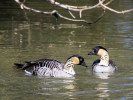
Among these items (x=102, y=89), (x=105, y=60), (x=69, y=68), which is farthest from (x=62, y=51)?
(x=102, y=89)

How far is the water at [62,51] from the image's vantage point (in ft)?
33.4

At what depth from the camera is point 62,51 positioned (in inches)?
625

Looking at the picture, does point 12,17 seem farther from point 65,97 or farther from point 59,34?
point 65,97

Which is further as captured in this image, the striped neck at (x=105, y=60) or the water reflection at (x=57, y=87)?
the striped neck at (x=105, y=60)

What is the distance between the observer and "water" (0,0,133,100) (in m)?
10.2

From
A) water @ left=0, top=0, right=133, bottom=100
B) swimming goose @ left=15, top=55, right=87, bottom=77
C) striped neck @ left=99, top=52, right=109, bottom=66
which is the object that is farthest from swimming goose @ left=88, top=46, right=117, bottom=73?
swimming goose @ left=15, top=55, right=87, bottom=77

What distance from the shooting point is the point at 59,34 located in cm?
2056

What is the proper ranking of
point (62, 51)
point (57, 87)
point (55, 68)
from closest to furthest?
1. point (57, 87)
2. point (55, 68)
3. point (62, 51)

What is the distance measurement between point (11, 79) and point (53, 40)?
7151mm

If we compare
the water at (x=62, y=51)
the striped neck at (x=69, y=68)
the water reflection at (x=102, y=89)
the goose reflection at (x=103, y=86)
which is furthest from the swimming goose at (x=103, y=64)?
the water reflection at (x=102, y=89)

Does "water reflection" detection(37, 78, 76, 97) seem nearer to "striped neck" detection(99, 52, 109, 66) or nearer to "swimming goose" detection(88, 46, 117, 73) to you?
"swimming goose" detection(88, 46, 117, 73)

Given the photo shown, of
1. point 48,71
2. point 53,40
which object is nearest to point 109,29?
point 53,40

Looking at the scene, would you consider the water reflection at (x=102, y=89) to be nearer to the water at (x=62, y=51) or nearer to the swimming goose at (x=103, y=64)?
the water at (x=62, y=51)

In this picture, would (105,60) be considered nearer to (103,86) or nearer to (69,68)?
(69,68)
